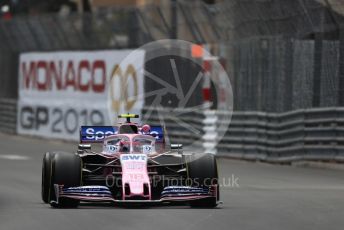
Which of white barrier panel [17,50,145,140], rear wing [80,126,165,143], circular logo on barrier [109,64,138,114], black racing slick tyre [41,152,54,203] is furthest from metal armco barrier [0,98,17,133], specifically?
black racing slick tyre [41,152,54,203]

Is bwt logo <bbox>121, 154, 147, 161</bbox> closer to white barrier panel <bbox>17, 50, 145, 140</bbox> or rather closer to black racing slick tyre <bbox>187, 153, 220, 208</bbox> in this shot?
black racing slick tyre <bbox>187, 153, 220, 208</bbox>

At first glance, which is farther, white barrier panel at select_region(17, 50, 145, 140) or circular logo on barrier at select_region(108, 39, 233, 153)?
white barrier panel at select_region(17, 50, 145, 140)

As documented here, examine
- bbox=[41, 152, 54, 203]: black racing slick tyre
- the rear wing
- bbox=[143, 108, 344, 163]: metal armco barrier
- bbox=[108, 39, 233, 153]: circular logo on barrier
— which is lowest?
bbox=[41, 152, 54, 203]: black racing slick tyre

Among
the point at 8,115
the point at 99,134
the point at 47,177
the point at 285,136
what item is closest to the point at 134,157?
the point at 47,177

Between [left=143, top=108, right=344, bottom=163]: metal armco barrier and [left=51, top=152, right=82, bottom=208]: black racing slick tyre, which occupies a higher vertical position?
[left=143, top=108, right=344, bottom=163]: metal armco barrier

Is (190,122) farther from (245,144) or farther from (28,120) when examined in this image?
(28,120)

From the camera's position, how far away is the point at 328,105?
72.3ft

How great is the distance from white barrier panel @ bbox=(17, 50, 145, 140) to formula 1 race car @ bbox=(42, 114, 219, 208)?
14152mm

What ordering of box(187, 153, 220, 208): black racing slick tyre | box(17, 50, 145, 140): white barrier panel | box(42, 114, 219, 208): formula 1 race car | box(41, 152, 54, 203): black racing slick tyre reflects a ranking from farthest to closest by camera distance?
box(17, 50, 145, 140): white barrier panel, box(187, 153, 220, 208): black racing slick tyre, box(41, 152, 54, 203): black racing slick tyre, box(42, 114, 219, 208): formula 1 race car

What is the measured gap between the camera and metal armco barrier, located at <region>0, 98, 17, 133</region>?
36.4m

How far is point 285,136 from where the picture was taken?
22875mm

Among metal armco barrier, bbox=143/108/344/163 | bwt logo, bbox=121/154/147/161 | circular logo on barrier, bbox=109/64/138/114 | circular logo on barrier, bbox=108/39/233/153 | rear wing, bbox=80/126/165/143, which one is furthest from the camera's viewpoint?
circular logo on barrier, bbox=109/64/138/114

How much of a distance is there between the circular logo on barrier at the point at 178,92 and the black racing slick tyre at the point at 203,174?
35.5ft

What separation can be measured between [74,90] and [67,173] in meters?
19.3
